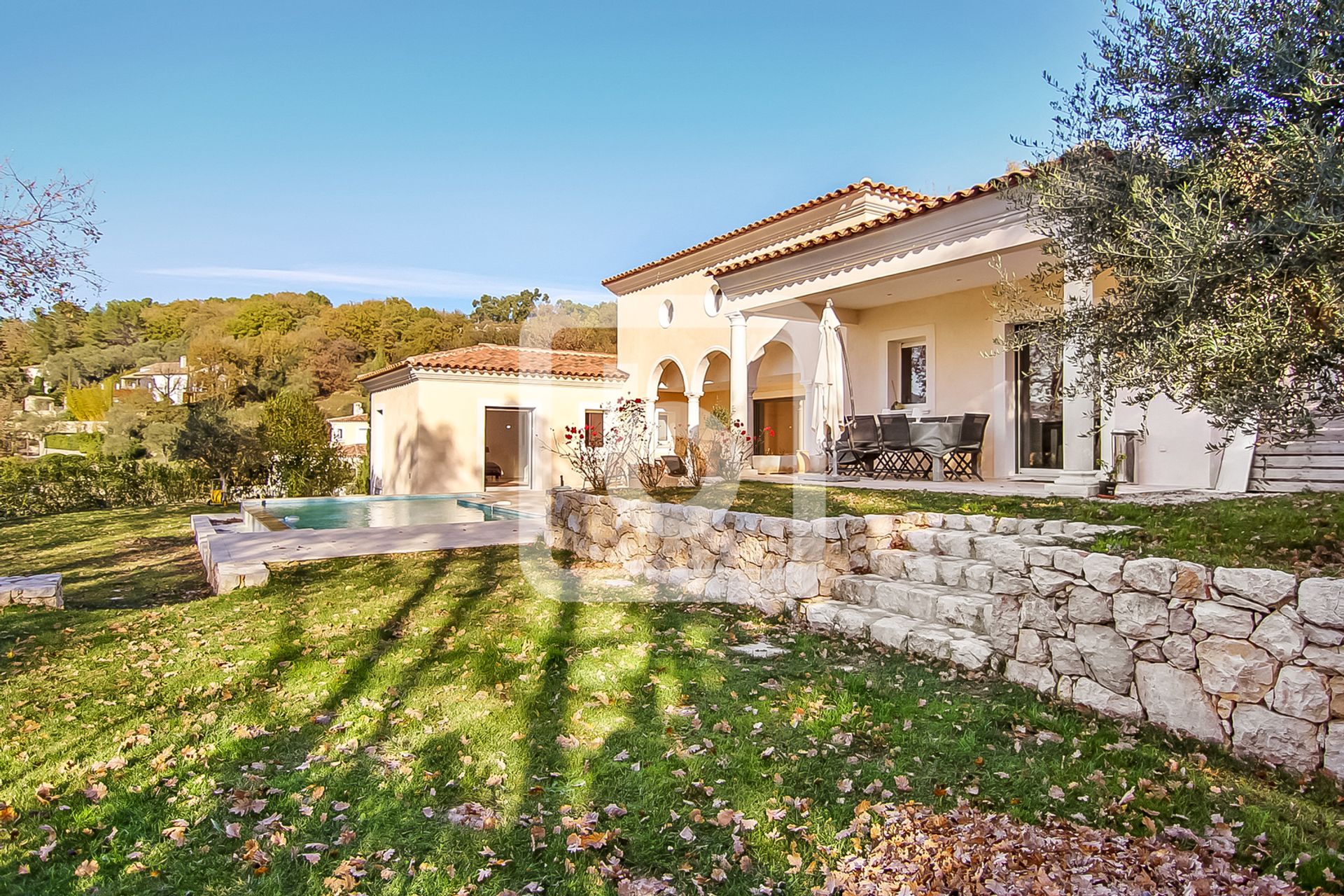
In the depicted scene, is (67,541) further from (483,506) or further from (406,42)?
Result: (406,42)

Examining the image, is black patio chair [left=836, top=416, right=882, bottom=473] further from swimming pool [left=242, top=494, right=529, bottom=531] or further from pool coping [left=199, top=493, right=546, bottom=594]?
swimming pool [left=242, top=494, right=529, bottom=531]

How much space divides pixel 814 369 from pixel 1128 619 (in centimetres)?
922

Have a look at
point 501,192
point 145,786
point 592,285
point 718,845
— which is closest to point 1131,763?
point 718,845

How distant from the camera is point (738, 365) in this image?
11.9m

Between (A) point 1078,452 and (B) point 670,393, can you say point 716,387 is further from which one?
(A) point 1078,452

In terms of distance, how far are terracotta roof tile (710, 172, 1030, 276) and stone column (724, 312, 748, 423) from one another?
2.73 feet

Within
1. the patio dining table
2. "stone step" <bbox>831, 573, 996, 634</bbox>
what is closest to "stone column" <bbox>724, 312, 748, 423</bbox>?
the patio dining table

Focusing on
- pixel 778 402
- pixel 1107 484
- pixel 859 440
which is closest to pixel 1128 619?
pixel 1107 484

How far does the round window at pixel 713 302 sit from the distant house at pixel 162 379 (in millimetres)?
23297

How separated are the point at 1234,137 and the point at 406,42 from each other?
41.3ft

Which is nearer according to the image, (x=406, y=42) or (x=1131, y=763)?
(x=1131, y=763)

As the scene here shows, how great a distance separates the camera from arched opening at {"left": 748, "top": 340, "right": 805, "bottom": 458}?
55.2 ft

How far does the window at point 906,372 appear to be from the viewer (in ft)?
40.3

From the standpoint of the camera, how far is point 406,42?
1220cm
